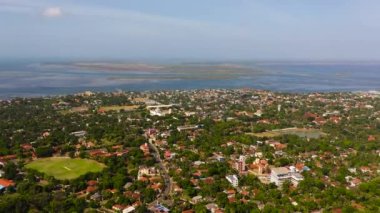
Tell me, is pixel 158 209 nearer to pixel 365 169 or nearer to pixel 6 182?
pixel 6 182

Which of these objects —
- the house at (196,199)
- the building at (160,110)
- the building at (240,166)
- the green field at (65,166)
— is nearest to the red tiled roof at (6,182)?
the green field at (65,166)

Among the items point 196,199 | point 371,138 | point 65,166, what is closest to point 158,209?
point 196,199

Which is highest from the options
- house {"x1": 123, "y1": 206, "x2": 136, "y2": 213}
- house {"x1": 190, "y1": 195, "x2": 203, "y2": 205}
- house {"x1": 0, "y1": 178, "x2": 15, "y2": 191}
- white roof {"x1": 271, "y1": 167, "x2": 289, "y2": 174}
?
white roof {"x1": 271, "y1": 167, "x2": 289, "y2": 174}

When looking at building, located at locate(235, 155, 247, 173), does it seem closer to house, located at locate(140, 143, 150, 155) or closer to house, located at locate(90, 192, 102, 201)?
house, located at locate(140, 143, 150, 155)

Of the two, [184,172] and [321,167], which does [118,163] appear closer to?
[184,172]

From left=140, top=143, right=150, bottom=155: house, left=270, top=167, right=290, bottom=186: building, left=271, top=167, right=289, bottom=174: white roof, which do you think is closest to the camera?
left=270, top=167, right=290, bottom=186: building

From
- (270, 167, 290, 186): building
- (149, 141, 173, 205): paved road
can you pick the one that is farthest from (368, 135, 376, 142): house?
(149, 141, 173, 205): paved road
